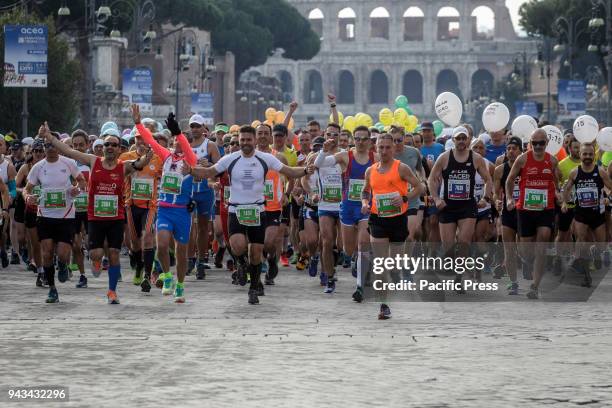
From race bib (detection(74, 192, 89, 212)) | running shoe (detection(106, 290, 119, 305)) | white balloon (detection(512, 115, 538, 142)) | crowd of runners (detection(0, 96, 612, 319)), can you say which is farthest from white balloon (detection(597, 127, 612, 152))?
running shoe (detection(106, 290, 119, 305))

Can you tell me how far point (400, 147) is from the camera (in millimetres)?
16016

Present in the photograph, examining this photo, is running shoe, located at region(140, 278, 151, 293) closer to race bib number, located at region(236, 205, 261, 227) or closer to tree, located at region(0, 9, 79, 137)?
race bib number, located at region(236, 205, 261, 227)

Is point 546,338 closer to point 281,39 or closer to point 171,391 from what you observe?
point 171,391

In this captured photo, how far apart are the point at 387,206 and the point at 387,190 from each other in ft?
0.57

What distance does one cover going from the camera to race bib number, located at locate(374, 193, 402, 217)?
12953 millimetres

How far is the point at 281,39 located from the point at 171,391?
92810 mm

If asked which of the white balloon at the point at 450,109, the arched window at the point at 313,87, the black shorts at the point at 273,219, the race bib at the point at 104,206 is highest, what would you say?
the arched window at the point at 313,87

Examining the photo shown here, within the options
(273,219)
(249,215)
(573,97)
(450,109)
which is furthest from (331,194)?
(573,97)

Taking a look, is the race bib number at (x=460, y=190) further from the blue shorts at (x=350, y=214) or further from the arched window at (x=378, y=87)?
the arched window at (x=378, y=87)

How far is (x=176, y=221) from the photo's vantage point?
552 inches

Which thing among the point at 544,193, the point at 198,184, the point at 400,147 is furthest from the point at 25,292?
the point at 544,193

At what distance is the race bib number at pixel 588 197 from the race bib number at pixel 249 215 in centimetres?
404

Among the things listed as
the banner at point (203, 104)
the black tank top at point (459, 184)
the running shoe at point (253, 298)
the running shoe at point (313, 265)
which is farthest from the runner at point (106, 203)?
the banner at point (203, 104)

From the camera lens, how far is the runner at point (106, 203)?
1381 cm
